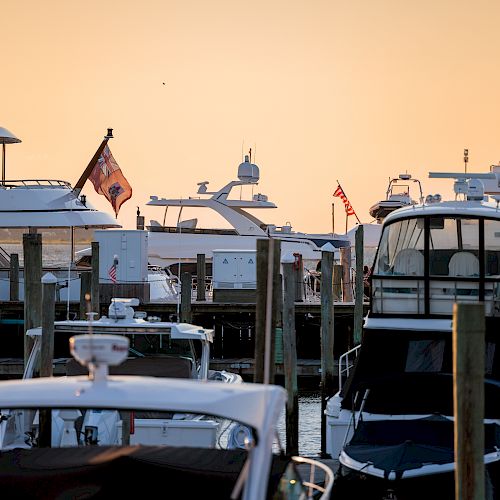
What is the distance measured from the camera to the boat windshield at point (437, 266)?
17812mm

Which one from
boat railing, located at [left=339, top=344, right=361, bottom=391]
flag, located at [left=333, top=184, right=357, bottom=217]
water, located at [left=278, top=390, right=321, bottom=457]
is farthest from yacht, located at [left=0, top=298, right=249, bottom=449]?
flag, located at [left=333, top=184, right=357, bottom=217]

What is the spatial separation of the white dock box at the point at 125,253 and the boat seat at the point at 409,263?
1545cm

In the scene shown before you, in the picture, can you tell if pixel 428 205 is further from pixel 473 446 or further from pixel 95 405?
pixel 95 405

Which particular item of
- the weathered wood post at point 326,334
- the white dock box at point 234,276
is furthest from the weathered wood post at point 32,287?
the white dock box at point 234,276

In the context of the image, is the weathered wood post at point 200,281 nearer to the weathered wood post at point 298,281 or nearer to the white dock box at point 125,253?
the white dock box at point 125,253

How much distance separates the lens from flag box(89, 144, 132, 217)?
3928 cm

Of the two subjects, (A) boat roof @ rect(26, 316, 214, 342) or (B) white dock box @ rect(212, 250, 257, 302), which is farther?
(B) white dock box @ rect(212, 250, 257, 302)

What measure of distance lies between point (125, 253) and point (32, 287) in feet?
38.2

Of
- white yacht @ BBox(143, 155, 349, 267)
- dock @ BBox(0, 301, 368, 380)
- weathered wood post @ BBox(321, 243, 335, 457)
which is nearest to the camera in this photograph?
weathered wood post @ BBox(321, 243, 335, 457)

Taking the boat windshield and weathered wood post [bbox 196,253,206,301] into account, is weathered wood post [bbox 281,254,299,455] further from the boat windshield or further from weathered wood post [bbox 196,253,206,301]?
weathered wood post [bbox 196,253,206,301]

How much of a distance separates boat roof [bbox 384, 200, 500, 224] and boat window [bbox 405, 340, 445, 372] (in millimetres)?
1925

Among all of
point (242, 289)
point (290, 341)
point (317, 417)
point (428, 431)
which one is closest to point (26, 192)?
point (242, 289)

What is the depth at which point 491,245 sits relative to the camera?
18219 mm

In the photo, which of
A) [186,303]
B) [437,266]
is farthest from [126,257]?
[437,266]
